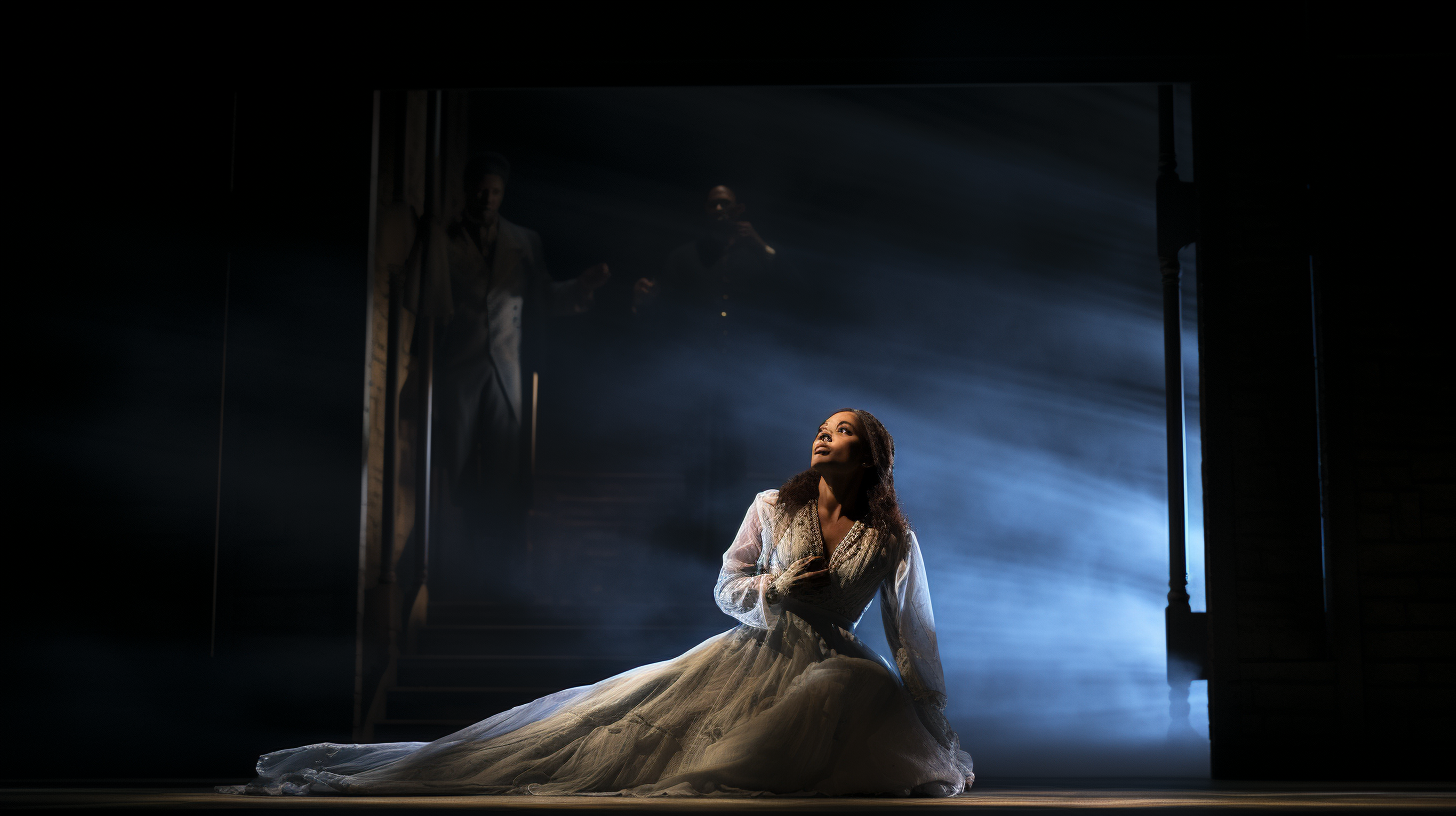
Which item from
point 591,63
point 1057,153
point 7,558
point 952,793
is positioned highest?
point 1057,153

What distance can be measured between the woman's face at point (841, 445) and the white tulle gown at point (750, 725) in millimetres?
167

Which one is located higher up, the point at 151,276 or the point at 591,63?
the point at 591,63

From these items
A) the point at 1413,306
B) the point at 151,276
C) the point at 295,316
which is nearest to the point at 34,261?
the point at 151,276

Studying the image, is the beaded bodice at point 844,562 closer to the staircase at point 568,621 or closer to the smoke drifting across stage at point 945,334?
the staircase at point 568,621

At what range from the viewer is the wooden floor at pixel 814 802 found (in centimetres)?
262

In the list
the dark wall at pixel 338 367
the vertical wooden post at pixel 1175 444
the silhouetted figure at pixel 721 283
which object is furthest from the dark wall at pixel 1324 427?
the silhouetted figure at pixel 721 283

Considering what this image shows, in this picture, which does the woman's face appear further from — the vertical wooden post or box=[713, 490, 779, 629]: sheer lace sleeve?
the vertical wooden post

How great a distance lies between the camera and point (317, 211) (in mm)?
4359

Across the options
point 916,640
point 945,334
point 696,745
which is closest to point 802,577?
point 916,640

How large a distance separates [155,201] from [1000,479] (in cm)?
435

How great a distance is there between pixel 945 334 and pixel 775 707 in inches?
160

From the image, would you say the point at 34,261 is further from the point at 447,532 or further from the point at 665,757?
the point at 665,757

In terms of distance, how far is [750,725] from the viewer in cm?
302

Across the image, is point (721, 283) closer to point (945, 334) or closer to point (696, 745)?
point (945, 334)
